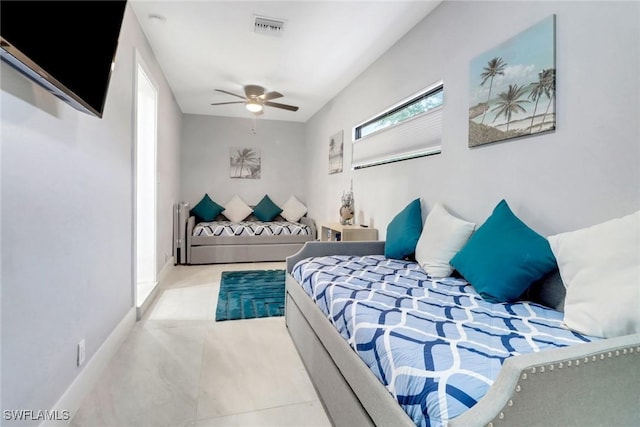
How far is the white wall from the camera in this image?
4.42ft

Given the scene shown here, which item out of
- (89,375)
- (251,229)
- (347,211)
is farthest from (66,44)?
(251,229)

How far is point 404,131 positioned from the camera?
117 inches

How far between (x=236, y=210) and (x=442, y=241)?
4695 mm

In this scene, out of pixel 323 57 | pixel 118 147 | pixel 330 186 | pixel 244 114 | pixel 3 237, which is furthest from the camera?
pixel 244 114

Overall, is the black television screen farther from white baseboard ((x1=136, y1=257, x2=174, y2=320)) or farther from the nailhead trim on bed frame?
white baseboard ((x1=136, y1=257, x2=174, y2=320))

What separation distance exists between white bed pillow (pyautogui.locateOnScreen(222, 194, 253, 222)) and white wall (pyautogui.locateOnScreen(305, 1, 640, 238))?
3.68 m

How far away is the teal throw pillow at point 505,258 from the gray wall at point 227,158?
4.96 metres

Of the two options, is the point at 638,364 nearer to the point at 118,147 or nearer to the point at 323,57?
the point at 118,147

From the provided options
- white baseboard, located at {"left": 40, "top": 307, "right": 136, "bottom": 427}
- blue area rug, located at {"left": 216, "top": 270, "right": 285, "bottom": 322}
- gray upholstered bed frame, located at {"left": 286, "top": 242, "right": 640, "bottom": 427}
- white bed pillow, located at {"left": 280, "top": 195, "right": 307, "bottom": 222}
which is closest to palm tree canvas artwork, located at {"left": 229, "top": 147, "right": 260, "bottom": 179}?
white bed pillow, located at {"left": 280, "top": 195, "right": 307, "bottom": 222}

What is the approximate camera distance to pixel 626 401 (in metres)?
0.86

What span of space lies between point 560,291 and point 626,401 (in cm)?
76

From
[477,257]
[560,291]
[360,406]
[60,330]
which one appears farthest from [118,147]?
[560,291]

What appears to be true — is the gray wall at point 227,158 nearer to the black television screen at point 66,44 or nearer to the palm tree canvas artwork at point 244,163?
the palm tree canvas artwork at point 244,163

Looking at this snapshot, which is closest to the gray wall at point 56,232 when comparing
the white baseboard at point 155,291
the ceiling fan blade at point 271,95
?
the white baseboard at point 155,291
